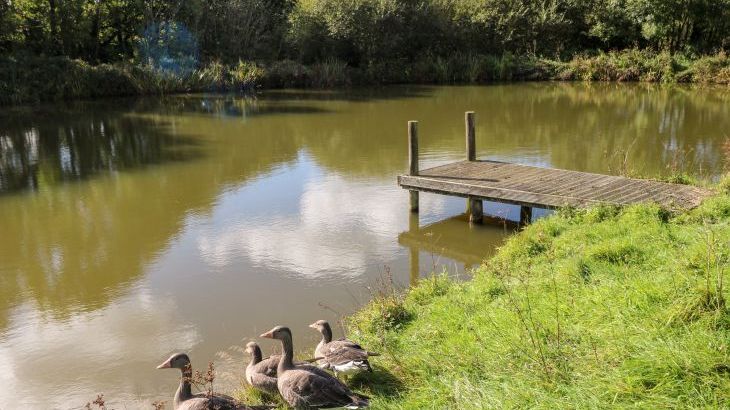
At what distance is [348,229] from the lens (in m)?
10.5

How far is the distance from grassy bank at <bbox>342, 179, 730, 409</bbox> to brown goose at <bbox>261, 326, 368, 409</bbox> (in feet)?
0.79

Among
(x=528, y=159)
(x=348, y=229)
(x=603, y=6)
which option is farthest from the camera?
(x=603, y=6)

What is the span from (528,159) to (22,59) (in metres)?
23.5

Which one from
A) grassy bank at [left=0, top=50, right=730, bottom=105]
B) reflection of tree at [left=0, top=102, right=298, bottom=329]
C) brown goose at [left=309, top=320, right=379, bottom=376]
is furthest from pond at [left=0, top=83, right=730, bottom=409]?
grassy bank at [left=0, top=50, right=730, bottom=105]

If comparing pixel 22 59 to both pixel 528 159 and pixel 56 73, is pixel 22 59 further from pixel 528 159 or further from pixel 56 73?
pixel 528 159

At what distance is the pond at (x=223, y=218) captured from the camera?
23.1 feet

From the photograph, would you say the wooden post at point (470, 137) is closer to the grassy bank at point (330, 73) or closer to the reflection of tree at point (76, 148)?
the reflection of tree at point (76, 148)

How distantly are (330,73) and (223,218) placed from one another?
22.4 m

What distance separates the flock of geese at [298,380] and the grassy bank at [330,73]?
25908mm

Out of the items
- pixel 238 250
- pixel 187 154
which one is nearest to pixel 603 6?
pixel 187 154

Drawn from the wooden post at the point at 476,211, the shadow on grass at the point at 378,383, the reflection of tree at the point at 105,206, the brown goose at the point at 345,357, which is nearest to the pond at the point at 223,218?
the reflection of tree at the point at 105,206

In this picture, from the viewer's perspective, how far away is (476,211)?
10.5 metres

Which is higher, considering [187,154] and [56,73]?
[56,73]

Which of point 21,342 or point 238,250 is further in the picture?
point 238,250
